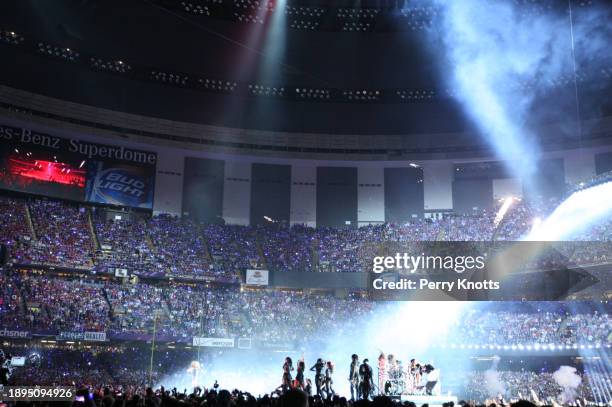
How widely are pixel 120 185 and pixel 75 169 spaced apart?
3.28 metres

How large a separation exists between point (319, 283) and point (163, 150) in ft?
50.7

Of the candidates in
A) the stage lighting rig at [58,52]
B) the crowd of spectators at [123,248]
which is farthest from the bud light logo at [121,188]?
the stage lighting rig at [58,52]

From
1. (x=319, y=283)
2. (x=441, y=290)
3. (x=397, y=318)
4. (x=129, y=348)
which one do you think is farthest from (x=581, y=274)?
(x=129, y=348)

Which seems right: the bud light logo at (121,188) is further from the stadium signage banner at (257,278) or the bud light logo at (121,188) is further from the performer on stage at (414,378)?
the performer on stage at (414,378)

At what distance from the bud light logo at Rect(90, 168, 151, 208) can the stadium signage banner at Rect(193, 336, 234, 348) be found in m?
13.1

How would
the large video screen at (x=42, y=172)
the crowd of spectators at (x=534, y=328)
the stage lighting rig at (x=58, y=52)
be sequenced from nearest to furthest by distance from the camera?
the crowd of spectators at (x=534, y=328), the stage lighting rig at (x=58, y=52), the large video screen at (x=42, y=172)

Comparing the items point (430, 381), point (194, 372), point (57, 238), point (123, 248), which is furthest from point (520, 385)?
point (57, 238)

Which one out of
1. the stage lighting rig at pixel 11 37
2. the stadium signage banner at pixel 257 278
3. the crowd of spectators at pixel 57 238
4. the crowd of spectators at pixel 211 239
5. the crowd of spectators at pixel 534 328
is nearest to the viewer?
the crowd of spectators at pixel 534 328

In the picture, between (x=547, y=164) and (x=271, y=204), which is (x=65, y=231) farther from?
(x=547, y=164)

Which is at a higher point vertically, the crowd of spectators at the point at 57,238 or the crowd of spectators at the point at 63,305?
the crowd of spectators at the point at 57,238

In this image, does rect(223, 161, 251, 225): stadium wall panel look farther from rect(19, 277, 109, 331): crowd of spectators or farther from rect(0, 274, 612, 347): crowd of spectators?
rect(19, 277, 109, 331): crowd of spectators

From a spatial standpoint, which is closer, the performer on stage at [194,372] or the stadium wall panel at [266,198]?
the performer on stage at [194,372]

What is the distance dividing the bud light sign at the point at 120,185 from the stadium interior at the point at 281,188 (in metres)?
0.15

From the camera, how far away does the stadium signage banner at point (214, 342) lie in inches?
1496
